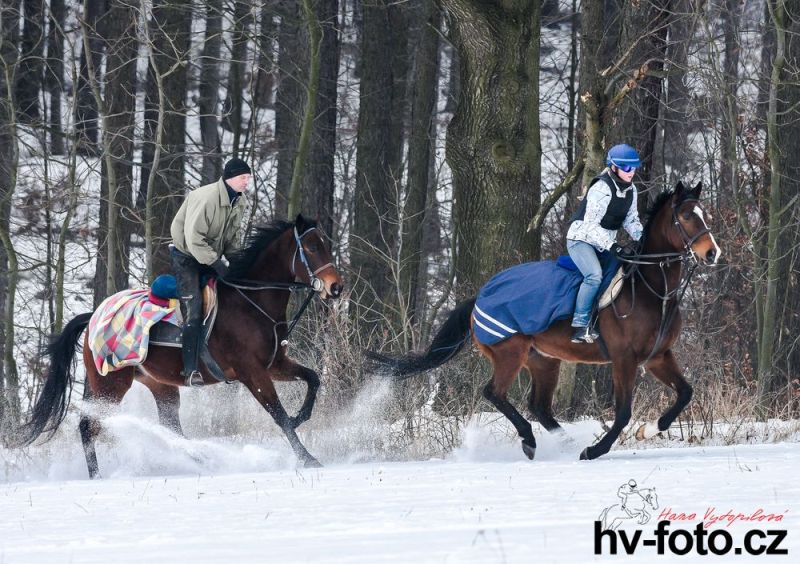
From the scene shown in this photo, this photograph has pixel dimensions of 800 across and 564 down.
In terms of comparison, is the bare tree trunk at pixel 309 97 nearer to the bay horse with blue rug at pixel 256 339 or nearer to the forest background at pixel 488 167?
the forest background at pixel 488 167

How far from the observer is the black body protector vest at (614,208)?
949cm

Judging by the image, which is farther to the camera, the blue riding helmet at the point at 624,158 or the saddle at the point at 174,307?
the saddle at the point at 174,307

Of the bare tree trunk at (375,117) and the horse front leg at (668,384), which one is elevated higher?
the bare tree trunk at (375,117)

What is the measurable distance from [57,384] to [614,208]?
4868mm

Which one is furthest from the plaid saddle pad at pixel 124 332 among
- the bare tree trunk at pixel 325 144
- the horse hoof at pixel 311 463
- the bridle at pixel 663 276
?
the bare tree trunk at pixel 325 144

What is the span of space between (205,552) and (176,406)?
5.35 metres

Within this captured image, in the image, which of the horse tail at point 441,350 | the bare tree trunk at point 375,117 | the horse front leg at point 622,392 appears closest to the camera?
the horse front leg at point 622,392

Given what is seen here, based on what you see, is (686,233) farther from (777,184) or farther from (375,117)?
(375,117)

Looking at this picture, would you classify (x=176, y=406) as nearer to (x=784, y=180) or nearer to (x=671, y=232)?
(x=671, y=232)

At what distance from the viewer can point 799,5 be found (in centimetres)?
1459

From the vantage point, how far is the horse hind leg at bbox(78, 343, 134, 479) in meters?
9.87

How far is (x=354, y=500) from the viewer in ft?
23.6

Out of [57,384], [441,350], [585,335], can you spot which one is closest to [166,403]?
[57,384]

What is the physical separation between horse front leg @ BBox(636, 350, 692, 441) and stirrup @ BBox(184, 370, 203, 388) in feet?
11.7
